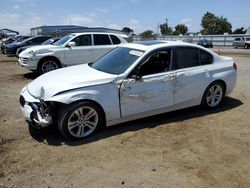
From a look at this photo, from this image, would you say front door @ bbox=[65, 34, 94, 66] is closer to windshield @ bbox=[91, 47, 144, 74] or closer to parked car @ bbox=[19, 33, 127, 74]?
parked car @ bbox=[19, 33, 127, 74]

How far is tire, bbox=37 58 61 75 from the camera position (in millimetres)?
12445

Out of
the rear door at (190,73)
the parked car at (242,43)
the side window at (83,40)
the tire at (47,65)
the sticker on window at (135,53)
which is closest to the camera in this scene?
the sticker on window at (135,53)

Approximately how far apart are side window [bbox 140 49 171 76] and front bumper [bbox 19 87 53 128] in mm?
1904

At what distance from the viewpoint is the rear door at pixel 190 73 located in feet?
21.6

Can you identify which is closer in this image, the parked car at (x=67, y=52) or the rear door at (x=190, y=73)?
the rear door at (x=190, y=73)

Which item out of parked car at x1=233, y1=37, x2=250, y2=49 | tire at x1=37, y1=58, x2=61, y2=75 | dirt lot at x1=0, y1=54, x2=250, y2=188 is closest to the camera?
dirt lot at x1=0, y1=54, x2=250, y2=188

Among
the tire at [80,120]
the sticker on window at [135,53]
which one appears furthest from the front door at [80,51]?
the tire at [80,120]

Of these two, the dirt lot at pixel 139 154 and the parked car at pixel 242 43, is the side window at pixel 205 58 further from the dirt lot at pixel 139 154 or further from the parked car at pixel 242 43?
the parked car at pixel 242 43

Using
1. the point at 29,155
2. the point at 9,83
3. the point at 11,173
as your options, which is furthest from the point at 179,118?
the point at 9,83

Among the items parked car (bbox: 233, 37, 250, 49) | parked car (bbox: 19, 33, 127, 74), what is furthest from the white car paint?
A: parked car (bbox: 233, 37, 250, 49)

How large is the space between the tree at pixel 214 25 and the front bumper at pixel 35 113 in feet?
292

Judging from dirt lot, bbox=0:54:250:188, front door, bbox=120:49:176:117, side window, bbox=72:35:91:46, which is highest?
side window, bbox=72:35:91:46

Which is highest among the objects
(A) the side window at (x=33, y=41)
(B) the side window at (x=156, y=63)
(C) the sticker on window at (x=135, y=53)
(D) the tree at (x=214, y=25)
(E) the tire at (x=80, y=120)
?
(D) the tree at (x=214, y=25)

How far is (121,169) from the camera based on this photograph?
460 centimetres
